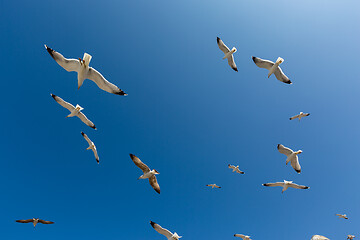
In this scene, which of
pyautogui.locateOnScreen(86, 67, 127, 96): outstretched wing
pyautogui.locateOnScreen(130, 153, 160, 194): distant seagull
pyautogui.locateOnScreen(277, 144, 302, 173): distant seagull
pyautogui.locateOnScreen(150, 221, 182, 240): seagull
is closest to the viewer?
pyautogui.locateOnScreen(86, 67, 127, 96): outstretched wing

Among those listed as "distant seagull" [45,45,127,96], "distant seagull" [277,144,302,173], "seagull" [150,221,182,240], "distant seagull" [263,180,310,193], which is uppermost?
"distant seagull" [277,144,302,173]

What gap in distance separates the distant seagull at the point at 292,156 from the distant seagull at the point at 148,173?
11180mm

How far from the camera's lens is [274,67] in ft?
55.0

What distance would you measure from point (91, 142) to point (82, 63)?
1152 cm

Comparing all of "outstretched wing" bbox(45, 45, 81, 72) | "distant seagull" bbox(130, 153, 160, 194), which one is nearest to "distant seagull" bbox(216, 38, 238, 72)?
"distant seagull" bbox(130, 153, 160, 194)

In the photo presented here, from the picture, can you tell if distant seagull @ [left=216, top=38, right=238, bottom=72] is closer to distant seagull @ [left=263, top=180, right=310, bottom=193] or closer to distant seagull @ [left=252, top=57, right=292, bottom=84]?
distant seagull @ [left=252, top=57, right=292, bottom=84]

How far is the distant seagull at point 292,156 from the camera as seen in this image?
19.8 meters

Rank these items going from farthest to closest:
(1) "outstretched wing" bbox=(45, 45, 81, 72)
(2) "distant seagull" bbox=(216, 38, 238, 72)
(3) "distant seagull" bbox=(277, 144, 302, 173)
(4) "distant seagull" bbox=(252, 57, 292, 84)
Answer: (3) "distant seagull" bbox=(277, 144, 302, 173)
(2) "distant seagull" bbox=(216, 38, 238, 72)
(4) "distant seagull" bbox=(252, 57, 292, 84)
(1) "outstretched wing" bbox=(45, 45, 81, 72)

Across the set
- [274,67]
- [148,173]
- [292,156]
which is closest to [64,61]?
[148,173]

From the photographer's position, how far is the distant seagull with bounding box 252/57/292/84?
54.5 ft

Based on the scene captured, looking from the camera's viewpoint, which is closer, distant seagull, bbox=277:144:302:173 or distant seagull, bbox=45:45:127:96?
distant seagull, bbox=45:45:127:96

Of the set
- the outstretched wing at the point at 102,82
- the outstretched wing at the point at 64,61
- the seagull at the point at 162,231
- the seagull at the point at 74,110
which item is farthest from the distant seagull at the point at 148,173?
the outstretched wing at the point at 64,61

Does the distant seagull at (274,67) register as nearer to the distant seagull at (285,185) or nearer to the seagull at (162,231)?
the distant seagull at (285,185)

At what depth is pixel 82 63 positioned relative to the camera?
12062 mm
